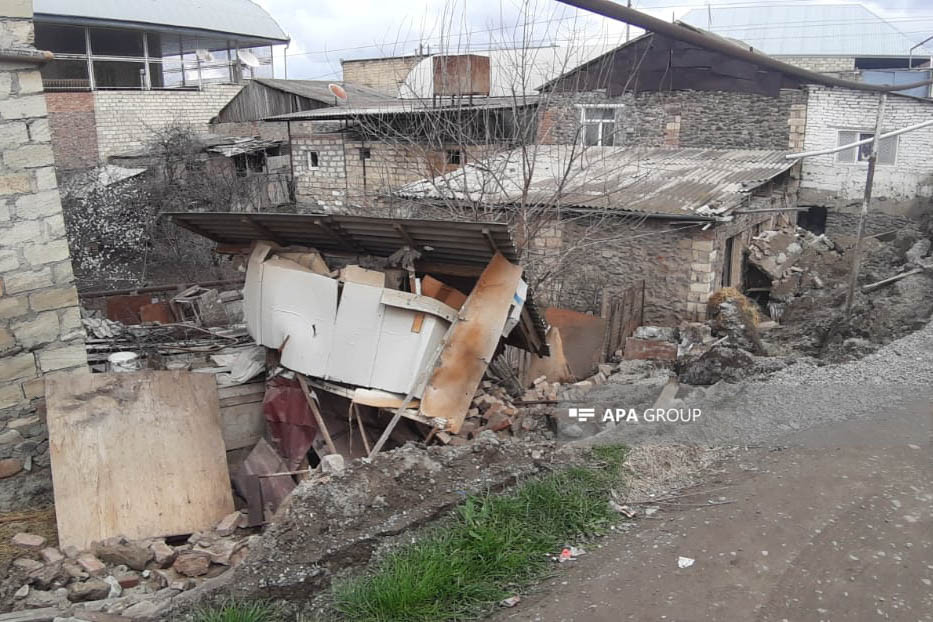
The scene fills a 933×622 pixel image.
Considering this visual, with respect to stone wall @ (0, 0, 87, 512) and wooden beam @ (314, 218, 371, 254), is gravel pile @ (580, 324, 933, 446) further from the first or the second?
stone wall @ (0, 0, 87, 512)

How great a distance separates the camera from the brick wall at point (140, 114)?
22.8 meters

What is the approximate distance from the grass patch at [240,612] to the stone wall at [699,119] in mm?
13601

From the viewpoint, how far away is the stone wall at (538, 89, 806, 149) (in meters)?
16.2

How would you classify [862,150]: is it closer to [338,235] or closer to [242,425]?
[338,235]

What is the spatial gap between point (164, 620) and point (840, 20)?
48.4 m

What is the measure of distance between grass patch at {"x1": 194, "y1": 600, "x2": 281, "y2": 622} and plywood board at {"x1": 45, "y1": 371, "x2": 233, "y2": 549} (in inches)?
75.0

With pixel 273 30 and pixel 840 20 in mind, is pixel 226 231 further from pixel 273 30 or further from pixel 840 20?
pixel 840 20

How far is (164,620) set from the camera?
3.60 meters

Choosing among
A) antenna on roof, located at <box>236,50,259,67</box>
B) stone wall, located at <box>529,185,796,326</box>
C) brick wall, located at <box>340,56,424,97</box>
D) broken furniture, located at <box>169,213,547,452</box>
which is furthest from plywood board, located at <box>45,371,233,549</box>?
brick wall, located at <box>340,56,424,97</box>

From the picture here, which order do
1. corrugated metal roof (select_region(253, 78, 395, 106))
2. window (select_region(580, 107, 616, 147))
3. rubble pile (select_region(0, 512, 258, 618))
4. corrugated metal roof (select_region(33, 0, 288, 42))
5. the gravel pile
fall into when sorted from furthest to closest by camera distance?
corrugated metal roof (select_region(33, 0, 288, 42)), corrugated metal roof (select_region(253, 78, 395, 106)), window (select_region(580, 107, 616, 147)), the gravel pile, rubble pile (select_region(0, 512, 258, 618))

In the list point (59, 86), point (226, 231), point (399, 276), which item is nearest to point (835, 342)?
point (399, 276)

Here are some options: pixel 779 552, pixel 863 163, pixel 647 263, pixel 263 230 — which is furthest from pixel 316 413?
pixel 863 163

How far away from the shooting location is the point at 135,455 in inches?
214

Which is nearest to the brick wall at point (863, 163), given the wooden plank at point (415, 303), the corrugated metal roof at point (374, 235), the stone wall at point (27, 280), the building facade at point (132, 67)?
the corrugated metal roof at point (374, 235)
